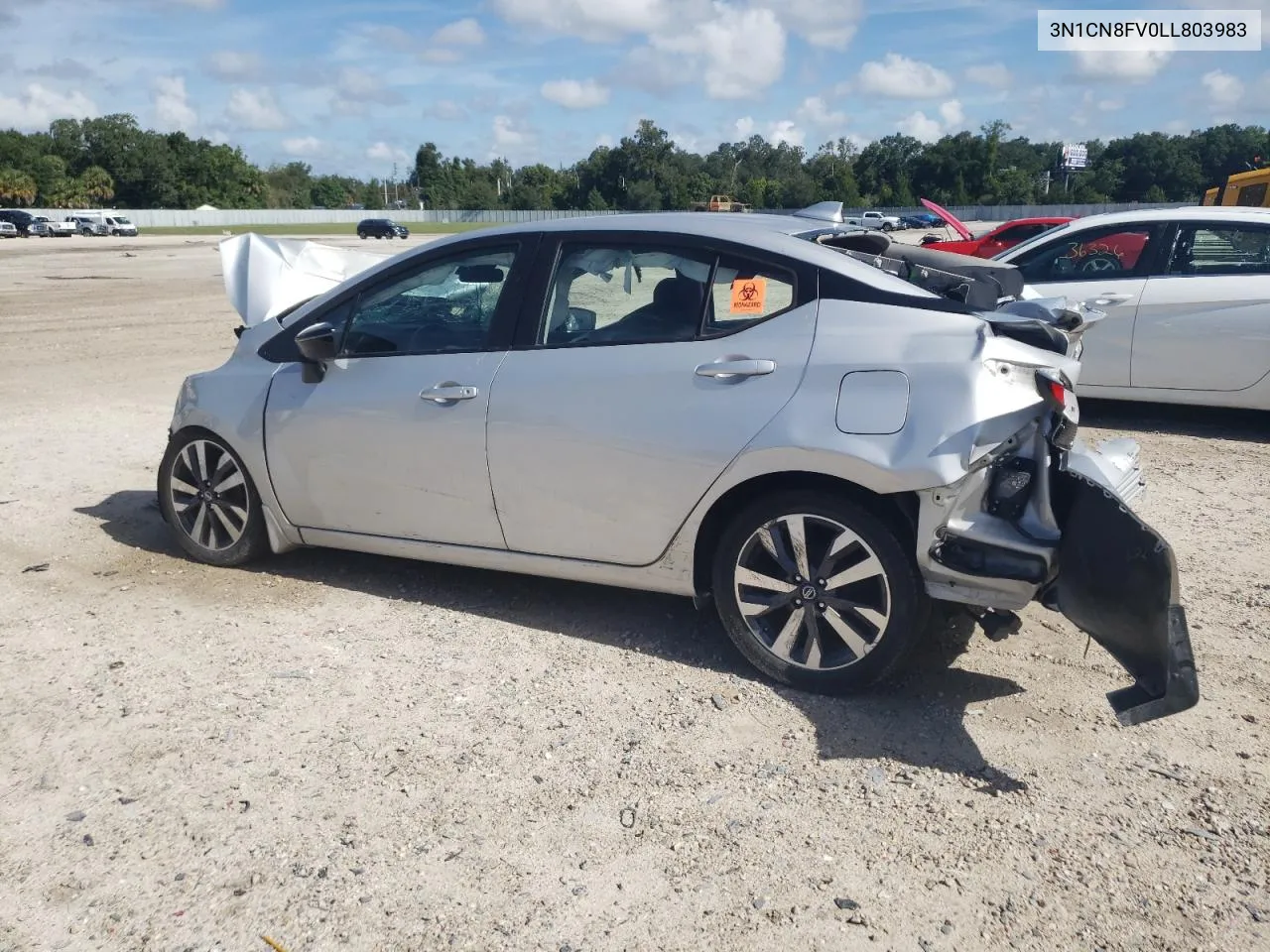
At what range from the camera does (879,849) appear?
10.3 feet

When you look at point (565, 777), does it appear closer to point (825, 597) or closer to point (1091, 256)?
point (825, 597)

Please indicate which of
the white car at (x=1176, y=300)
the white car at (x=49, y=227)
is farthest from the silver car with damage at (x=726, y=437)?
the white car at (x=49, y=227)

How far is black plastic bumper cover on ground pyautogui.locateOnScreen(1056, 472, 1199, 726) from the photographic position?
326cm

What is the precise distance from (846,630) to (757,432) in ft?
2.59

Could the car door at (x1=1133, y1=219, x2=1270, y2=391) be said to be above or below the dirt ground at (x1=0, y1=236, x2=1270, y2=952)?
above

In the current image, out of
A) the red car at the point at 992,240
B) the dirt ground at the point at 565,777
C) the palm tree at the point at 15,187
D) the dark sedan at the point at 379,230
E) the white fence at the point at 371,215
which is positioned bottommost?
the dirt ground at the point at 565,777

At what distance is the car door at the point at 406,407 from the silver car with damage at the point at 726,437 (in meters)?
0.01

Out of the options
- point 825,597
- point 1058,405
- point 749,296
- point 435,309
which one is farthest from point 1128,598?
point 435,309

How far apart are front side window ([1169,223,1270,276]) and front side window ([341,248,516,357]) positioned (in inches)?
235

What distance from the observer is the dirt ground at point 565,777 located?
2.89 metres

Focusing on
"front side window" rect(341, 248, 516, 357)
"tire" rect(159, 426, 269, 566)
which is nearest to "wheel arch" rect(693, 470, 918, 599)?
"front side window" rect(341, 248, 516, 357)

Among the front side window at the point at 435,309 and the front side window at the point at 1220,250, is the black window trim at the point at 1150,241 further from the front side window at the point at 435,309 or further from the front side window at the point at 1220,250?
the front side window at the point at 435,309

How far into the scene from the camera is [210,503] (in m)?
5.48

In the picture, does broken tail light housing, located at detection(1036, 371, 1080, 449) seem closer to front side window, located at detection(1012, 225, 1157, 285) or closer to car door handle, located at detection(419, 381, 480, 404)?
car door handle, located at detection(419, 381, 480, 404)
